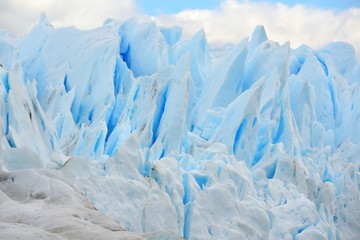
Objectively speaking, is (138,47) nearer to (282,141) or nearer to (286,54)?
(286,54)

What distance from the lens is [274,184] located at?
12906 millimetres

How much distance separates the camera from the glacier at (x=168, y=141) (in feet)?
26.6

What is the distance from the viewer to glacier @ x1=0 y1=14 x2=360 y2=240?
26.6ft

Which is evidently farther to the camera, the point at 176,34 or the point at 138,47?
the point at 176,34

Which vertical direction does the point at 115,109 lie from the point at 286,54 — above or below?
below

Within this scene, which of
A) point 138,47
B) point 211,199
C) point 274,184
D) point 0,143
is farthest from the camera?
point 138,47

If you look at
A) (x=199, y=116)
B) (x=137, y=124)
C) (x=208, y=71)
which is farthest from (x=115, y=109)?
(x=208, y=71)

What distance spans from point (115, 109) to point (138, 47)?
3.61 metres

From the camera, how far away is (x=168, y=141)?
1312 cm

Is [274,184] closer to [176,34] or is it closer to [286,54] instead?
[286,54]

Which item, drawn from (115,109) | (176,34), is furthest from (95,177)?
(176,34)

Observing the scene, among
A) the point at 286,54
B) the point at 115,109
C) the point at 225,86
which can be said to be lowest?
the point at 115,109

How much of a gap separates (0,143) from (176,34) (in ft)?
45.5

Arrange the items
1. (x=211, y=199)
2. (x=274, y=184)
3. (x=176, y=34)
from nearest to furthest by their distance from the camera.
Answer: (x=211, y=199) → (x=274, y=184) → (x=176, y=34)
